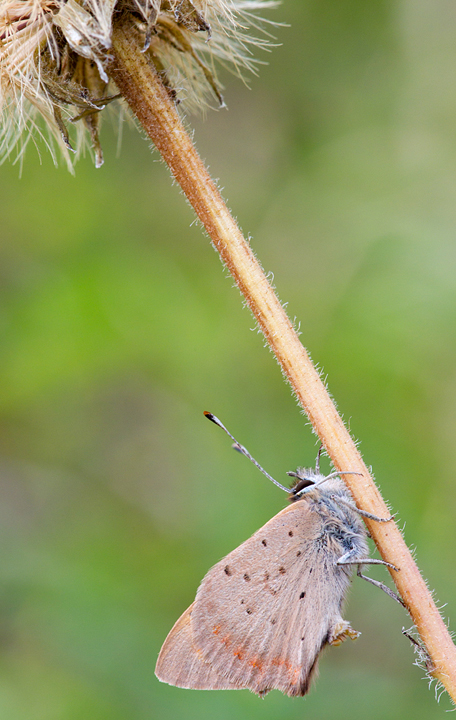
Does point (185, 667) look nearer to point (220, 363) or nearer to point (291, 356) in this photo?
point (291, 356)

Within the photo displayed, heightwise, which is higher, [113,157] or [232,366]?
[113,157]

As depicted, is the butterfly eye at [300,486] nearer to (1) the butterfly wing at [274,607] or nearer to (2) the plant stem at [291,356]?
(1) the butterfly wing at [274,607]

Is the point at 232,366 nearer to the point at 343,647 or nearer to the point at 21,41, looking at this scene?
the point at 343,647

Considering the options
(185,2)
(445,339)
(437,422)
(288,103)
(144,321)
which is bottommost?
(437,422)

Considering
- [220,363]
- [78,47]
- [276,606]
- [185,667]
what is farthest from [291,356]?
[220,363]

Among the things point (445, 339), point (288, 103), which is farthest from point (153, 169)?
point (445, 339)
